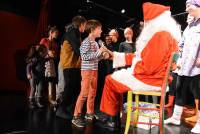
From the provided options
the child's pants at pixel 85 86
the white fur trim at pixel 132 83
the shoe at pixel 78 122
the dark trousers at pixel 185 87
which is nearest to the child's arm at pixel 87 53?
the child's pants at pixel 85 86

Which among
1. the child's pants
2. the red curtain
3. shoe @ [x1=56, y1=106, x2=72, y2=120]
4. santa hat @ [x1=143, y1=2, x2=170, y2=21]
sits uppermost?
the red curtain

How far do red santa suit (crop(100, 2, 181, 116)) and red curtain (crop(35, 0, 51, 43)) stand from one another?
4.04 meters

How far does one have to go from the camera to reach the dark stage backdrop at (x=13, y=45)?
23.5 feet

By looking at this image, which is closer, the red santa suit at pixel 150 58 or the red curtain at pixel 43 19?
the red santa suit at pixel 150 58

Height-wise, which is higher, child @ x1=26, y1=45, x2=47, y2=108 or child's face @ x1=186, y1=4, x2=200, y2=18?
child's face @ x1=186, y1=4, x2=200, y2=18

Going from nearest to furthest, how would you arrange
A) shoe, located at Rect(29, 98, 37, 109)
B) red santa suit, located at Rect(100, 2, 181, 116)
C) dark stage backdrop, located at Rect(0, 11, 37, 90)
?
1. red santa suit, located at Rect(100, 2, 181, 116)
2. shoe, located at Rect(29, 98, 37, 109)
3. dark stage backdrop, located at Rect(0, 11, 37, 90)

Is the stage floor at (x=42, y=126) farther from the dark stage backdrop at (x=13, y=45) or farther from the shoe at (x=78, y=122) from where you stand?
the dark stage backdrop at (x=13, y=45)

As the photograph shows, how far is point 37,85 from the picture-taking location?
523 centimetres

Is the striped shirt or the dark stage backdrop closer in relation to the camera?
the striped shirt

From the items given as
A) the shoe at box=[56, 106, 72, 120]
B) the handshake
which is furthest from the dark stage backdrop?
the handshake

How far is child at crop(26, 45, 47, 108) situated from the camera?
16.7ft

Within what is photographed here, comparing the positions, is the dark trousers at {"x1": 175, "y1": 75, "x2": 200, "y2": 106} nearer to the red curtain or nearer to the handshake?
the handshake

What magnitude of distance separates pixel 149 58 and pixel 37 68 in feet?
9.00

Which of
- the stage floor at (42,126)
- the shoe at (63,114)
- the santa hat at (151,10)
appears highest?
the santa hat at (151,10)
